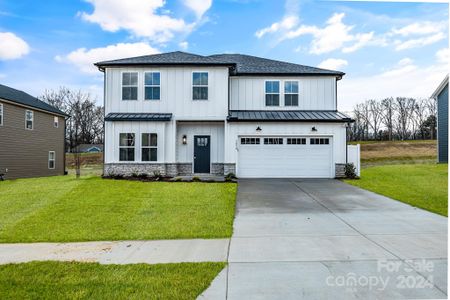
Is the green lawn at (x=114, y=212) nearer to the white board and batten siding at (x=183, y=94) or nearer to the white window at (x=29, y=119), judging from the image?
the white board and batten siding at (x=183, y=94)

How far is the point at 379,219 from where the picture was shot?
22.4 feet

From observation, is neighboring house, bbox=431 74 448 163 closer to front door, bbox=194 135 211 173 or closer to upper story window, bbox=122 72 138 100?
front door, bbox=194 135 211 173

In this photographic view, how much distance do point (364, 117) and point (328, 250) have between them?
50038mm

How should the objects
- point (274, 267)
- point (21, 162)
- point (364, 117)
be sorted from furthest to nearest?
point (364, 117)
point (21, 162)
point (274, 267)

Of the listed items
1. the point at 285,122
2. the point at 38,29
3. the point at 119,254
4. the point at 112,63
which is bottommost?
the point at 119,254

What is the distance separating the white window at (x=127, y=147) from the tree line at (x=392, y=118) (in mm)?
40460

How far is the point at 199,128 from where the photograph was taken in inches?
589

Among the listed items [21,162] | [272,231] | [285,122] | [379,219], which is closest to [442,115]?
[285,122]

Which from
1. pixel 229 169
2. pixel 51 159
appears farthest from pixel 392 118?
pixel 51 159

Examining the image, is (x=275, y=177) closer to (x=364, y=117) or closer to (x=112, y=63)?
(x=112, y=63)

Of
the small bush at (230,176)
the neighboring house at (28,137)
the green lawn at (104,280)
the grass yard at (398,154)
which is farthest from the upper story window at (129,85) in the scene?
the grass yard at (398,154)

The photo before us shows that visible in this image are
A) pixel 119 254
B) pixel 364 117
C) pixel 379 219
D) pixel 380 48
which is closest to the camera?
pixel 119 254

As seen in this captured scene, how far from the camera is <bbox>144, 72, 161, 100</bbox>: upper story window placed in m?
14.3

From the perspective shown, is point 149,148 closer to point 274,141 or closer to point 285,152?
point 274,141
